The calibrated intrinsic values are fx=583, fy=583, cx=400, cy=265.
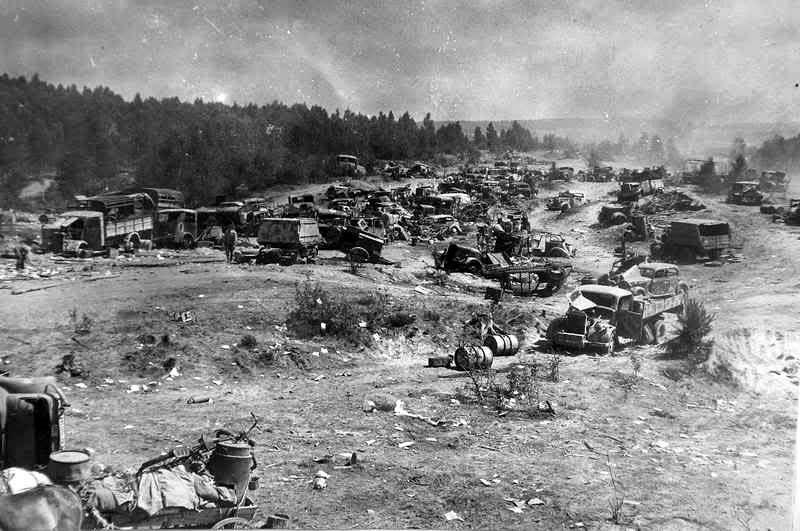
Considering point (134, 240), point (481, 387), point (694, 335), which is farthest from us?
point (134, 240)

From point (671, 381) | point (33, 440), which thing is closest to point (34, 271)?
point (33, 440)

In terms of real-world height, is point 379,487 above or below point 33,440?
→ below

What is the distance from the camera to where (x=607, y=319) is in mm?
11188

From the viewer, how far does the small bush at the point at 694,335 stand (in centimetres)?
935

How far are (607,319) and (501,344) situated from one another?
223 centimetres

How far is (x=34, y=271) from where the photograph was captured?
12375 mm

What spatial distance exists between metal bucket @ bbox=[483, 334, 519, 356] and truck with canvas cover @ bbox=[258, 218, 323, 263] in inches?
319

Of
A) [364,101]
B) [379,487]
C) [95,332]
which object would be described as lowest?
[379,487]

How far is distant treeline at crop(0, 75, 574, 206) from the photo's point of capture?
383 inches

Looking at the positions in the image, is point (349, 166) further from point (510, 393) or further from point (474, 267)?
point (510, 393)

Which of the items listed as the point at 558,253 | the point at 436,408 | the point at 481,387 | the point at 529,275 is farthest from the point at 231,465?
the point at 558,253

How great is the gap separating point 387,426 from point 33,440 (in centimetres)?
384

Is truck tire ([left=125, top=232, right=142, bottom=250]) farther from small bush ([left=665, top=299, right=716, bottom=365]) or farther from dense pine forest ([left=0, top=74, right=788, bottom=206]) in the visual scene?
→ small bush ([left=665, top=299, right=716, bottom=365])

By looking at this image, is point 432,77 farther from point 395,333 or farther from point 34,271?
point 34,271
